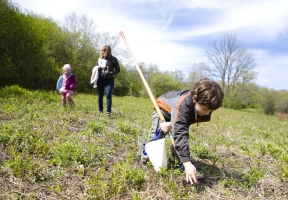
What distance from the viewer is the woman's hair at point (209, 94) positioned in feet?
8.43

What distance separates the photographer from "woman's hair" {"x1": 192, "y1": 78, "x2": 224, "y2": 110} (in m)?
2.57

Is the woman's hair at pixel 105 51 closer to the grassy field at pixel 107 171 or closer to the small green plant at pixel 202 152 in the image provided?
the grassy field at pixel 107 171

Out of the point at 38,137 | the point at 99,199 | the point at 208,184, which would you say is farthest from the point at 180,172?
the point at 38,137

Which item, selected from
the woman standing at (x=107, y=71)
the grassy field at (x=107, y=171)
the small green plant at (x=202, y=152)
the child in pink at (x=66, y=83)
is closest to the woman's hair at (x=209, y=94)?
the grassy field at (x=107, y=171)

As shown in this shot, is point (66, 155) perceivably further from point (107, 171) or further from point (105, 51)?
point (105, 51)

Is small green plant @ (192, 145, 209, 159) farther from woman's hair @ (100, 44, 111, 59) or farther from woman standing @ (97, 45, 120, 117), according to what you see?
woman's hair @ (100, 44, 111, 59)

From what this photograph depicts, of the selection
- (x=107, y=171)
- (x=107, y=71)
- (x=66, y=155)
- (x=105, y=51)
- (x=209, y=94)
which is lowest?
(x=107, y=171)

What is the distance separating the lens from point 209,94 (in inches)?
101

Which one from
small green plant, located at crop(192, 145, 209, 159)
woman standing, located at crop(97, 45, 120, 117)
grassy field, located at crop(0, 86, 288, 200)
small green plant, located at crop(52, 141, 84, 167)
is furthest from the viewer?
woman standing, located at crop(97, 45, 120, 117)

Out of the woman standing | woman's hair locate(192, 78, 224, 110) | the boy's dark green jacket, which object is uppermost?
the woman standing

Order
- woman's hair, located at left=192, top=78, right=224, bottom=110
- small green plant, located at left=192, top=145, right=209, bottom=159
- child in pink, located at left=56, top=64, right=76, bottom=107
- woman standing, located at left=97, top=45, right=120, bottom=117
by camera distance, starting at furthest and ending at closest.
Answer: child in pink, located at left=56, top=64, right=76, bottom=107
woman standing, located at left=97, top=45, right=120, bottom=117
small green plant, located at left=192, top=145, right=209, bottom=159
woman's hair, located at left=192, top=78, right=224, bottom=110

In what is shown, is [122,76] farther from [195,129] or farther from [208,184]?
[208,184]

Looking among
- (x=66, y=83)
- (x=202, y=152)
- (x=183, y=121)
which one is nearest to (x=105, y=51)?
(x=66, y=83)

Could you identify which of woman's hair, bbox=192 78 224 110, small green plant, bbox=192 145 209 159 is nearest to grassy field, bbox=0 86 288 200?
small green plant, bbox=192 145 209 159
